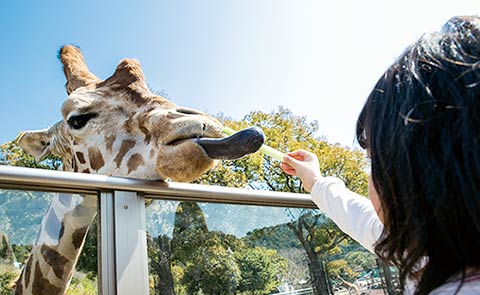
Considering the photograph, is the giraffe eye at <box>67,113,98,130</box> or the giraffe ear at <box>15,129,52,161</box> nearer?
the giraffe eye at <box>67,113,98,130</box>

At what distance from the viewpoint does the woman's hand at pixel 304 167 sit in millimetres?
1146

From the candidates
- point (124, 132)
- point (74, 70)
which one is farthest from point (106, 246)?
point (74, 70)

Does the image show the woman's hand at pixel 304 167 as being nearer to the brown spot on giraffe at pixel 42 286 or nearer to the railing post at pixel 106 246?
the railing post at pixel 106 246

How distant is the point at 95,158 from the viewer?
176 cm

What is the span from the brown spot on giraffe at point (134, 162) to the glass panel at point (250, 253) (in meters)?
0.42

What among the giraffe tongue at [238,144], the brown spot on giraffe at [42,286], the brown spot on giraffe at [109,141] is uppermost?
the brown spot on giraffe at [109,141]

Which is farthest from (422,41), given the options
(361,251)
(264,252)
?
(361,251)

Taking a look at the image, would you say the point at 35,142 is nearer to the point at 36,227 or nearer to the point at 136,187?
the point at 36,227

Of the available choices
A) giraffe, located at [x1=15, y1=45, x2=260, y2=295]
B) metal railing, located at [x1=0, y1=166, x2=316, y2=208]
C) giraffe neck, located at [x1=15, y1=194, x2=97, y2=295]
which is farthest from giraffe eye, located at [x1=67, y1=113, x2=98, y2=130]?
metal railing, located at [x1=0, y1=166, x2=316, y2=208]

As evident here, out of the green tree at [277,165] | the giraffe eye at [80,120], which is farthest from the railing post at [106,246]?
the green tree at [277,165]

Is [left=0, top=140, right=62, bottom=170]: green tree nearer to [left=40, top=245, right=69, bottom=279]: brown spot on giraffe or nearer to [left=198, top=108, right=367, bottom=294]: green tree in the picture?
[left=198, top=108, right=367, bottom=294]: green tree

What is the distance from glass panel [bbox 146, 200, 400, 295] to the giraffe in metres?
0.19

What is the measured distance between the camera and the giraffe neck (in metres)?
1.02

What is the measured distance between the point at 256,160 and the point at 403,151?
1015 cm
